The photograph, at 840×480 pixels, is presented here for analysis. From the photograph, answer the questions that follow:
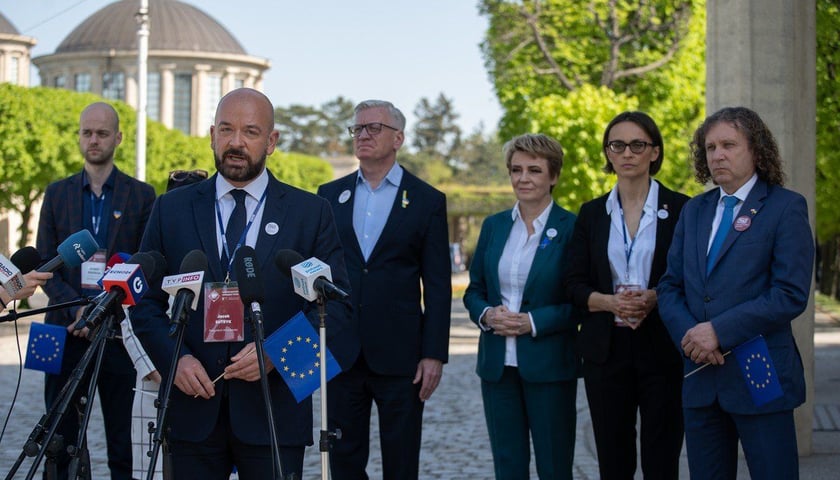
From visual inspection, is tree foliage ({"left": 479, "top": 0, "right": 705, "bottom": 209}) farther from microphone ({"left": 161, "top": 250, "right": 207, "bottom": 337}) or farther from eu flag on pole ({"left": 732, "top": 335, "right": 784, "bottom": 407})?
microphone ({"left": 161, "top": 250, "right": 207, "bottom": 337})

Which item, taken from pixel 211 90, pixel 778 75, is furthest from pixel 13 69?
pixel 778 75

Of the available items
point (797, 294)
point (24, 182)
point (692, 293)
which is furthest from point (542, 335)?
point (24, 182)

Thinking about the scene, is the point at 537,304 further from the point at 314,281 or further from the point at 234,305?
the point at 314,281

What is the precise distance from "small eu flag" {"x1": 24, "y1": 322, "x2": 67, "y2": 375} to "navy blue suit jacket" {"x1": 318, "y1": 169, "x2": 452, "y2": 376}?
176 cm

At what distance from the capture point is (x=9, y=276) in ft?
17.7

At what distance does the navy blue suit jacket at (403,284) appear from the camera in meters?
7.31

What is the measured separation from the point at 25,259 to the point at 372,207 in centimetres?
230

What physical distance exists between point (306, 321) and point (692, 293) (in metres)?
2.16

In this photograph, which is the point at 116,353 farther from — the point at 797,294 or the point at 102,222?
the point at 797,294

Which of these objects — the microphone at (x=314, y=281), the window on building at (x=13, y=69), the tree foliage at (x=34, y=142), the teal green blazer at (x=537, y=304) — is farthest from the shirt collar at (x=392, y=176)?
the window on building at (x=13, y=69)

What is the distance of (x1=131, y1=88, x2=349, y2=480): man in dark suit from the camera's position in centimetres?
523

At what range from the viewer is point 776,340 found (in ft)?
19.9

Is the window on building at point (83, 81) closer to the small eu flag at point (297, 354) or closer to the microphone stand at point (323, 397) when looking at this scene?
the small eu flag at point (297, 354)

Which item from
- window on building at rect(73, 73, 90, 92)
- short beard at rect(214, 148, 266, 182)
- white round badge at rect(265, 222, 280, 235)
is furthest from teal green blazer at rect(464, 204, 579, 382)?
window on building at rect(73, 73, 90, 92)
